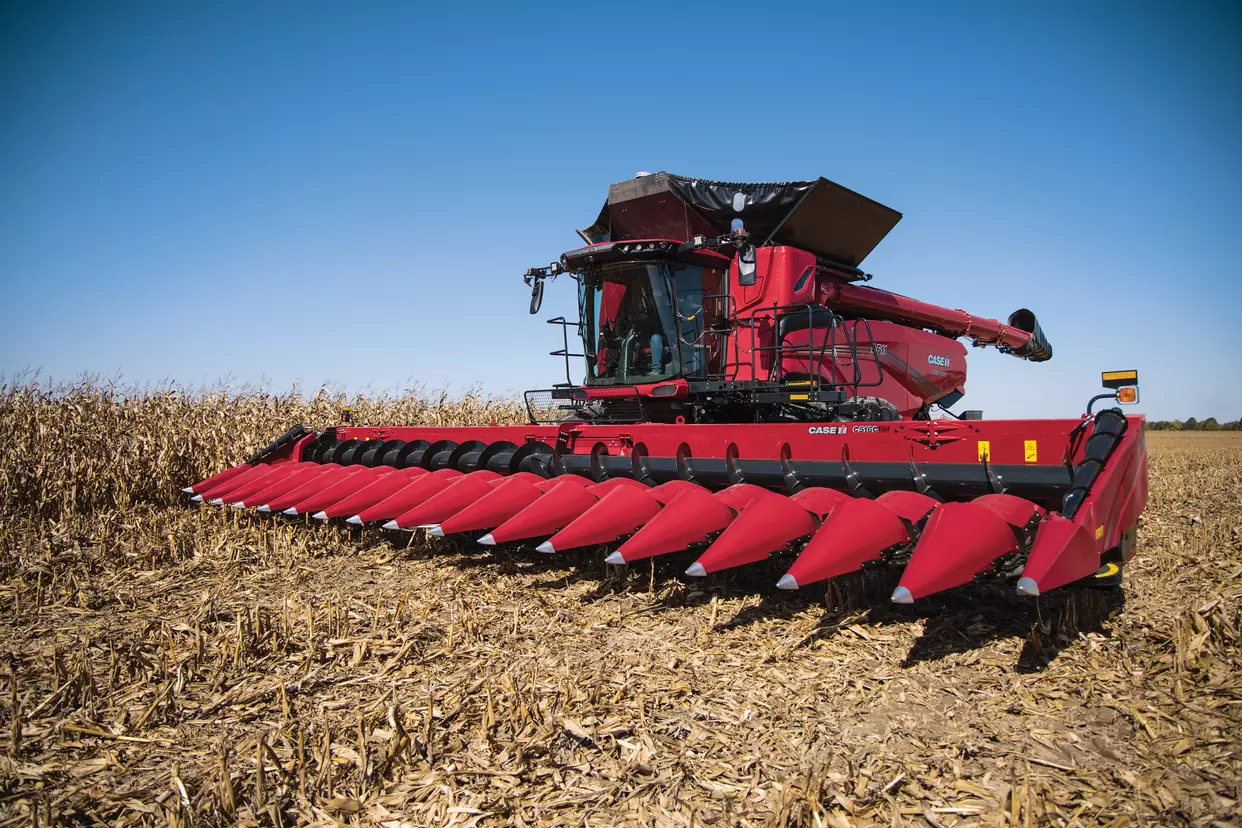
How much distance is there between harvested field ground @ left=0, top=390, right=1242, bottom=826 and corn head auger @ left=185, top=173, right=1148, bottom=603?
330 mm

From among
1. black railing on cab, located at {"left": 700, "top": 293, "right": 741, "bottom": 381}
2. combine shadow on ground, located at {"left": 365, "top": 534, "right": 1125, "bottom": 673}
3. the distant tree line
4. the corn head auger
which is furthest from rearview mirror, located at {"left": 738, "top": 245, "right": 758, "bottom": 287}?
the distant tree line

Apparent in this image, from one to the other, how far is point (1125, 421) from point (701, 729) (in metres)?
2.23

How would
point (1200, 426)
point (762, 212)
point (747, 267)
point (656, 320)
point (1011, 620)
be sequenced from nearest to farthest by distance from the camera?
point (1011, 620) < point (747, 267) < point (656, 320) < point (762, 212) < point (1200, 426)

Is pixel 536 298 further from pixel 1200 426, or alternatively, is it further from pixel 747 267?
pixel 1200 426

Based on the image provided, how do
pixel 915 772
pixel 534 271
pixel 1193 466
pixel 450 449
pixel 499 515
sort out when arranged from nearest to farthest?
pixel 915 772 → pixel 499 515 → pixel 450 449 → pixel 534 271 → pixel 1193 466

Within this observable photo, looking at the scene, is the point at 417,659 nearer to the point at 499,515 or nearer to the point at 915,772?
the point at 499,515

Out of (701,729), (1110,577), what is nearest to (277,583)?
(701,729)

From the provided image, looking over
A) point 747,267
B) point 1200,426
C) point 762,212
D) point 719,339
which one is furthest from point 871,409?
point 1200,426

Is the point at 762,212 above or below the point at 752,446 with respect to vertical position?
above

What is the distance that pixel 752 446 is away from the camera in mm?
3838

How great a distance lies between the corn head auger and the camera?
106 inches

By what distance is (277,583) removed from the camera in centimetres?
389

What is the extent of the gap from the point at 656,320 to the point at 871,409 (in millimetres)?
1636

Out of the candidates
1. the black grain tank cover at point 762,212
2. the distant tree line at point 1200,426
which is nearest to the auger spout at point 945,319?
the black grain tank cover at point 762,212
